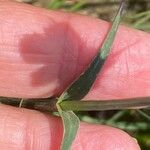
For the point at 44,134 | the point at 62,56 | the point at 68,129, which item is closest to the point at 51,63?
the point at 62,56

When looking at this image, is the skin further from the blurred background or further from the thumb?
the blurred background

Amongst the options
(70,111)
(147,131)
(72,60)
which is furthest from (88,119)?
(70,111)

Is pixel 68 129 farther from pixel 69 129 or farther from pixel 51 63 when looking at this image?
pixel 51 63

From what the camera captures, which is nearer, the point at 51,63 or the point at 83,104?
the point at 83,104

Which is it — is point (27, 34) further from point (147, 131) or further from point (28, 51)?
point (147, 131)

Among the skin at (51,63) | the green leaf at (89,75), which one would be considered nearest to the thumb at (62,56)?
the skin at (51,63)

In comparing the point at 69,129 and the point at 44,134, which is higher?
the point at 69,129

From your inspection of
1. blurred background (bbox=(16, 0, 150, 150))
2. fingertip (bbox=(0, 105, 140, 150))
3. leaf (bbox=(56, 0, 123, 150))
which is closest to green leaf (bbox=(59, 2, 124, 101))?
leaf (bbox=(56, 0, 123, 150))
